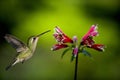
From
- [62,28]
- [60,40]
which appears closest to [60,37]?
[60,40]

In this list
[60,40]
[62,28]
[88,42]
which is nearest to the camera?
[88,42]

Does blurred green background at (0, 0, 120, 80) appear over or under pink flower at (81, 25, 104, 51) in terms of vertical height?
over

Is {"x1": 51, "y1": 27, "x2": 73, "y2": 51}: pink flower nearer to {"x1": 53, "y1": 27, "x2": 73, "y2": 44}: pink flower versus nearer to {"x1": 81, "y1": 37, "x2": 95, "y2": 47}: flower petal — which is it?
{"x1": 53, "y1": 27, "x2": 73, "y2": 44}: pink flower

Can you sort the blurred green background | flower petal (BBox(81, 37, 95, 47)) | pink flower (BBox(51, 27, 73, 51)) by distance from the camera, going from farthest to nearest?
the blurred green background < pink flower (BBox(51, 27, 73, 51)) < flower petal (BBox(81, 37, 95, 47))

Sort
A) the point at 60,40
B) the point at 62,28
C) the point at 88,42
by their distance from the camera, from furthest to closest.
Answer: the point at 62,28
the point at 60,40
the point at 88,42

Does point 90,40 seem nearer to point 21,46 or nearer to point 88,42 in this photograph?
point 88,42

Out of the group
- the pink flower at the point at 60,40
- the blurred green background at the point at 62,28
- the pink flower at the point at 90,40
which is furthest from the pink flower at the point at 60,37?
the blurred green background at the point at 62,28

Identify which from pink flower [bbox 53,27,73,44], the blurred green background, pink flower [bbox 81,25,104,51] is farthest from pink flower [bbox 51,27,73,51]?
the blurred green background

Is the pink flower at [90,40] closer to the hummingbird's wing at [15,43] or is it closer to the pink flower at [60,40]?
the pink flower at [60,40]
